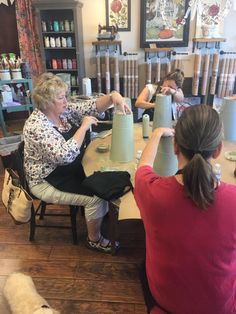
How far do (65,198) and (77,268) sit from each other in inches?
18.7

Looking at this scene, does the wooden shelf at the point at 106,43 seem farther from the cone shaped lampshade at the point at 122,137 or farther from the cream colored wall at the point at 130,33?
the cone shaped lampshade at the point at 122,137

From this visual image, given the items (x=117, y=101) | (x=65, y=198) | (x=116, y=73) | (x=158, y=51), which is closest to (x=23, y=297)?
(x=65, y=198)

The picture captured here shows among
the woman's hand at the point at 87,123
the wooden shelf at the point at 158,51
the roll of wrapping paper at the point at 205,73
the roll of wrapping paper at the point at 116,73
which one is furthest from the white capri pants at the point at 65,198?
the roll of wrapping paper at the point at 205,73

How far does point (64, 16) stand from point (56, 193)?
3.06m

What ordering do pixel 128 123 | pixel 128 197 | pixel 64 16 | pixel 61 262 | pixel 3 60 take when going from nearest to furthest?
1. pixel 128 197
2. pixel 128 123
3. pixel 61 262
4. pixel 3 60
5. pixel 64 16

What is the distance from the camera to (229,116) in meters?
1.82

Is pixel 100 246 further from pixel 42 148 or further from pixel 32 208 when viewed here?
pixel 42 148

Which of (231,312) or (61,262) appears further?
(61,262)

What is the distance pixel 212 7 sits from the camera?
3279mm

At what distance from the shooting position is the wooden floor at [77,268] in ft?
5.04

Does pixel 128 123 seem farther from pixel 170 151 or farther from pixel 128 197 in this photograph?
pixel 128 197

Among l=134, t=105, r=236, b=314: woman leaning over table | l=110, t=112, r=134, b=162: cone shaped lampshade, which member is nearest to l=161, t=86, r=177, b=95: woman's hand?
l=110, t=112, r=134, b=162: cone shaped lampshade

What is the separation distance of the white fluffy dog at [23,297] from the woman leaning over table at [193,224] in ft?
2.33

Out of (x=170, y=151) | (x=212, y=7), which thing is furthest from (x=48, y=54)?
(x=170, y=151)
